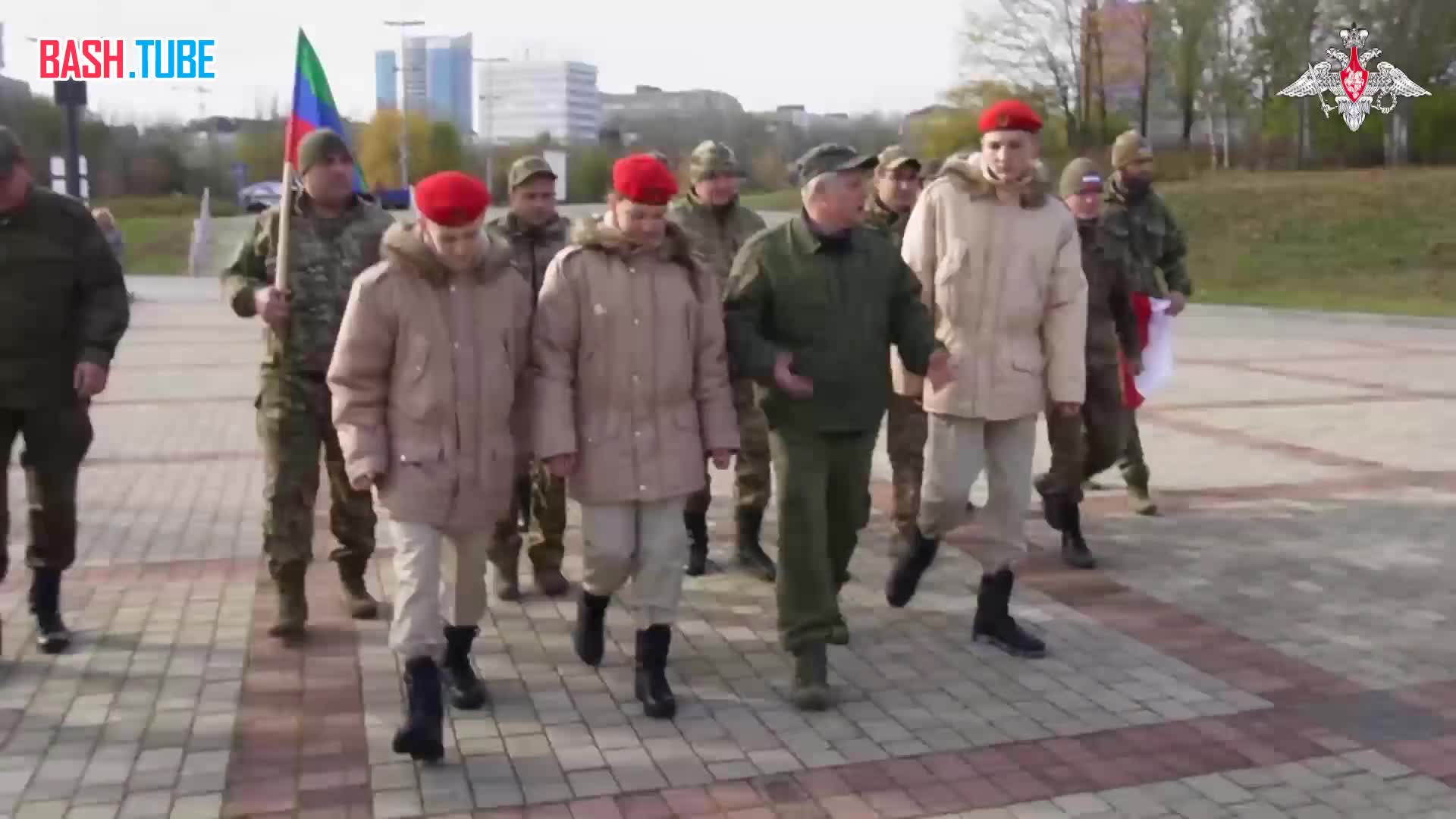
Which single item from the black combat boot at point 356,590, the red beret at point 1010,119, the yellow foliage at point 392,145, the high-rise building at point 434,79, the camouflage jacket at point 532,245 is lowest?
the black combat boot at point 356,590

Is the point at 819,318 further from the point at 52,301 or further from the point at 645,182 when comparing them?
the point at 52,301

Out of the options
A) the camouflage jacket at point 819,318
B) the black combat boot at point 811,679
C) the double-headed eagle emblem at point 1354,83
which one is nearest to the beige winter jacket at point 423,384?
the camouflage jacket at point 819,318

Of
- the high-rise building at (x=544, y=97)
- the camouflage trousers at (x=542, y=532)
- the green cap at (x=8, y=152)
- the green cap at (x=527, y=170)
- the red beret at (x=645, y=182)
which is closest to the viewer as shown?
the red beret at (x=645, y=182)

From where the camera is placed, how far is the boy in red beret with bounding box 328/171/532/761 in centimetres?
412

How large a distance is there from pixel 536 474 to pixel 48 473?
6.27ft

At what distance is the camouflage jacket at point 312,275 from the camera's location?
17.0 feet

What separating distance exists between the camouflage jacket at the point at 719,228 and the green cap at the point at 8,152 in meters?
2.66

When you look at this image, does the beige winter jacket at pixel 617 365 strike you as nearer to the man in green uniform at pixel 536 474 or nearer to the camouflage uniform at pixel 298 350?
the camouflage uniform at pixel 298 350

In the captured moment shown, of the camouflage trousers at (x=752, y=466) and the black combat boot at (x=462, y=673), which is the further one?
the camouflage trousers at (x=752, y=466)

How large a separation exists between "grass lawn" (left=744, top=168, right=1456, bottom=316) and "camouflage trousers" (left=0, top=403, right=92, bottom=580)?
21937 mm

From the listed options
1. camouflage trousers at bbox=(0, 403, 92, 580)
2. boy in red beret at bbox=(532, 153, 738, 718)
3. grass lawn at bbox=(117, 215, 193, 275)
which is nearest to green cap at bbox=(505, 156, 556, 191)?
boy in red beret at bbox=(532, 153, 738, 718)

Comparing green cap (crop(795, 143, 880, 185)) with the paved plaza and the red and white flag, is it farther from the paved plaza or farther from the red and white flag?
the red and white flag

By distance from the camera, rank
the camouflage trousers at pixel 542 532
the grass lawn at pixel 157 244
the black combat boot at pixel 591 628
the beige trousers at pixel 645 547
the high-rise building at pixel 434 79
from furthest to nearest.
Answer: the high-rise building at pixel 434 79 → the grass lawn at pixel 157 244 → the camouflage trousers at pixel 542 532 → the black combat boot at pixel 591 628 → the beige trousers at pixel 645 547

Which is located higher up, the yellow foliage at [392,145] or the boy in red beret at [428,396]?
the yellow foliage at [392,145]
